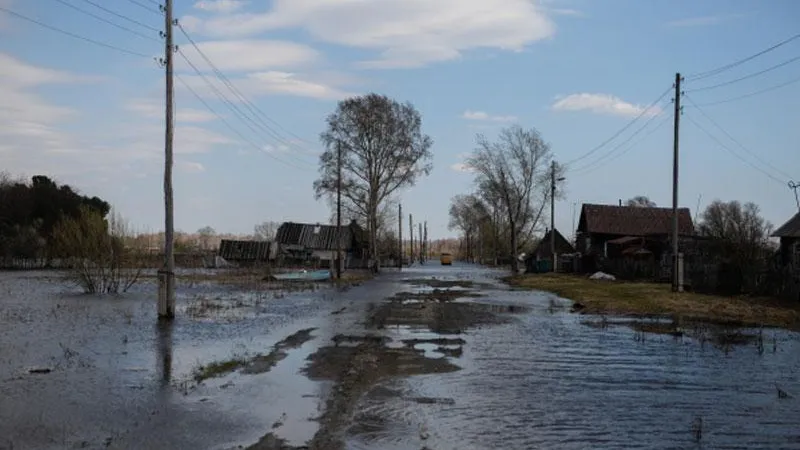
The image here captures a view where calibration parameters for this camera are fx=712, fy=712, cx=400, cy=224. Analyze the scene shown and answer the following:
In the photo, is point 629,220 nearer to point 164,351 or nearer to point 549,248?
point 549,248

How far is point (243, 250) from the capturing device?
295ft

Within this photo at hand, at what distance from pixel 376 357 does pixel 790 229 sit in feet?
100

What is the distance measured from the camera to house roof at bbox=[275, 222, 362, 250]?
319ft

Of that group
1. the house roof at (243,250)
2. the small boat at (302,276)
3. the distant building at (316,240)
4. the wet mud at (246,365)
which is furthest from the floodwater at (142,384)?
the distant building at (316,240)

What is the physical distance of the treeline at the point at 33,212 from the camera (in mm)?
62125

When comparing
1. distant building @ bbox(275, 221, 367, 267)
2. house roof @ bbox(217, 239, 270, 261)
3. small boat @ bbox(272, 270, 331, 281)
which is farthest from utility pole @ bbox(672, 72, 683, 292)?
distant building @ bbox(275, 221, 367, 267)

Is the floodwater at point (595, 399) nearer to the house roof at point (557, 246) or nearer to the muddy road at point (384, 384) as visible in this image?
the muddy road at point (384, 384)

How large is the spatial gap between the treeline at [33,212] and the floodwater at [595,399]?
5485 centimetres

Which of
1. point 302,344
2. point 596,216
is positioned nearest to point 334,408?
point 302,344

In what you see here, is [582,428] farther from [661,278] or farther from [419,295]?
[661,278]

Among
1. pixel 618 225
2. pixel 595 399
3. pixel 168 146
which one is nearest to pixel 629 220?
pixel 618 225

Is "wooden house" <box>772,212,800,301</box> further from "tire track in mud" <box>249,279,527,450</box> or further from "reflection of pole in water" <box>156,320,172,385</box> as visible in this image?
"reflection of pole in water" <box>156,320,172,385</box>

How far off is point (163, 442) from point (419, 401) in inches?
141

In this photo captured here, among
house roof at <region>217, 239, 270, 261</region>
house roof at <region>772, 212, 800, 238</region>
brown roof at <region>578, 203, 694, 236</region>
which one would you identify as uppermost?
brown roof at <region>578, 203, 694, 236</region>
